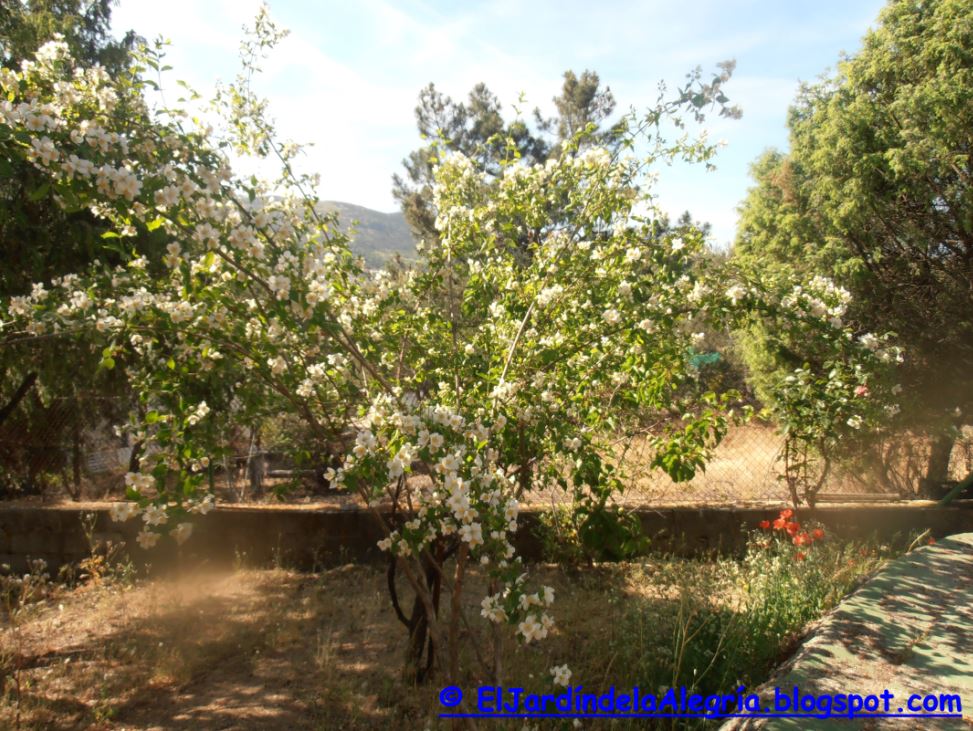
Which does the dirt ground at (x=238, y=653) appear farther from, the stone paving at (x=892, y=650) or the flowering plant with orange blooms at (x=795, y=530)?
Result: the flowering plant with orange blooms at (x=795, y=530)

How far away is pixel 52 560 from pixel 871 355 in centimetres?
567

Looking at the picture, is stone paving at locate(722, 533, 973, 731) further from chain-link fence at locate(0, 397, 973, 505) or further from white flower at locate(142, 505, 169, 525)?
white flower at locate(142, 505, 169, 525)

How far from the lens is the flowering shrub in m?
2.03

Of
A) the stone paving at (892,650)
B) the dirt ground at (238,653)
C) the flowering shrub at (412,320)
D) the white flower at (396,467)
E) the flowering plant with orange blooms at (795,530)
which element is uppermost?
the flowering shrub at (412,320)

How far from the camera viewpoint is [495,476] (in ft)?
6.77

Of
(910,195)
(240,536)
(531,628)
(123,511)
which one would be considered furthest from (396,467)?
(910,195)

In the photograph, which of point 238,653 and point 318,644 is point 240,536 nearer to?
point 238,653

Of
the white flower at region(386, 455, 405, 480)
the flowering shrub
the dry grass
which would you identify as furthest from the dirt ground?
the white flower at region(386, 455, 405, 480)

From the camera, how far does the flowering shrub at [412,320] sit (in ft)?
6.64

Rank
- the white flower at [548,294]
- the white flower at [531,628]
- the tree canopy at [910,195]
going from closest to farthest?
the white flower at [531,628] → the white flower at [548,294] → the tree canopy at [910,195]

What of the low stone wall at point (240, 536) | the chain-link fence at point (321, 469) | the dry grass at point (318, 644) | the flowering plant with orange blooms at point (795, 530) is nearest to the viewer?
the dry grass at point (318, 644)

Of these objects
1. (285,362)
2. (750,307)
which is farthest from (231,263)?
(750,307)

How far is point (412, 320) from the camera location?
3119 millimetres

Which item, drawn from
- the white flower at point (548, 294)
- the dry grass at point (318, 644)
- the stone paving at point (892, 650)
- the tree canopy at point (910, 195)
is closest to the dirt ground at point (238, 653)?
the dry grass at point (318, 644)
